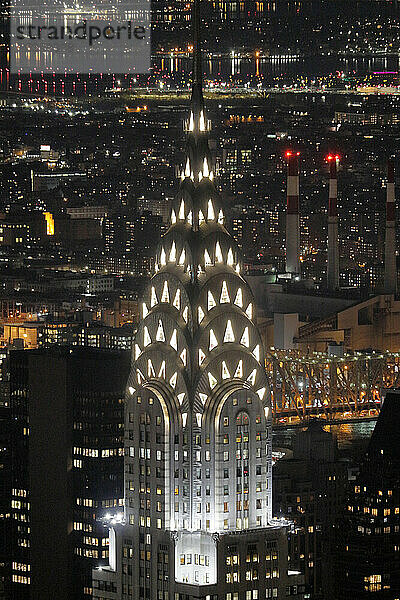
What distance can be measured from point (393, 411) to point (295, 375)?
11.4 metres

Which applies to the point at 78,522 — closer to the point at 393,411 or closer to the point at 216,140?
the point at 393,411

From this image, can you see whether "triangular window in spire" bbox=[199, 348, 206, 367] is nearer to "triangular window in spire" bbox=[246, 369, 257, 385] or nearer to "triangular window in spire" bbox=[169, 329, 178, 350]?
"triangular window in spire" bbox=[169, 329, 178, 350]

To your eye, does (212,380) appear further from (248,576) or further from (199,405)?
(248,576)

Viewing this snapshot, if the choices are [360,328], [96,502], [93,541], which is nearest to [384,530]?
[93,541]

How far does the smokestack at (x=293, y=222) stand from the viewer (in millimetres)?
68875

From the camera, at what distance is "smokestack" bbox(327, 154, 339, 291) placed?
68106 millimetres

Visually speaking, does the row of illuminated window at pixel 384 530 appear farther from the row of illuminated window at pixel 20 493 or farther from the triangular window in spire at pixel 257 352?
the triangular window in spire at pixel 257 352

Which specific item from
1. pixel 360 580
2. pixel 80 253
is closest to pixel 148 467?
pixel 360 580

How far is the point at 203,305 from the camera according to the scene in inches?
1260

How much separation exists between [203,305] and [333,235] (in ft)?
124

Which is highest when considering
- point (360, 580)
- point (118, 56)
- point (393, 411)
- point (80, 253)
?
point (118, 56)

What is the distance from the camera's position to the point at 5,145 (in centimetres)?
7869

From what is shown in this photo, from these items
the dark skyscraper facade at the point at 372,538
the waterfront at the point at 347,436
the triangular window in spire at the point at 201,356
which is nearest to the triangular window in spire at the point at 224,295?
the triangular window in spire at the point at 201,356

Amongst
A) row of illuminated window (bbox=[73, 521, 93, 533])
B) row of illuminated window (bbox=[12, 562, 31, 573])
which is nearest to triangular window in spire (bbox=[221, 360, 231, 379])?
row of illuminated window (bbox=[73, 521, 93, 533])
